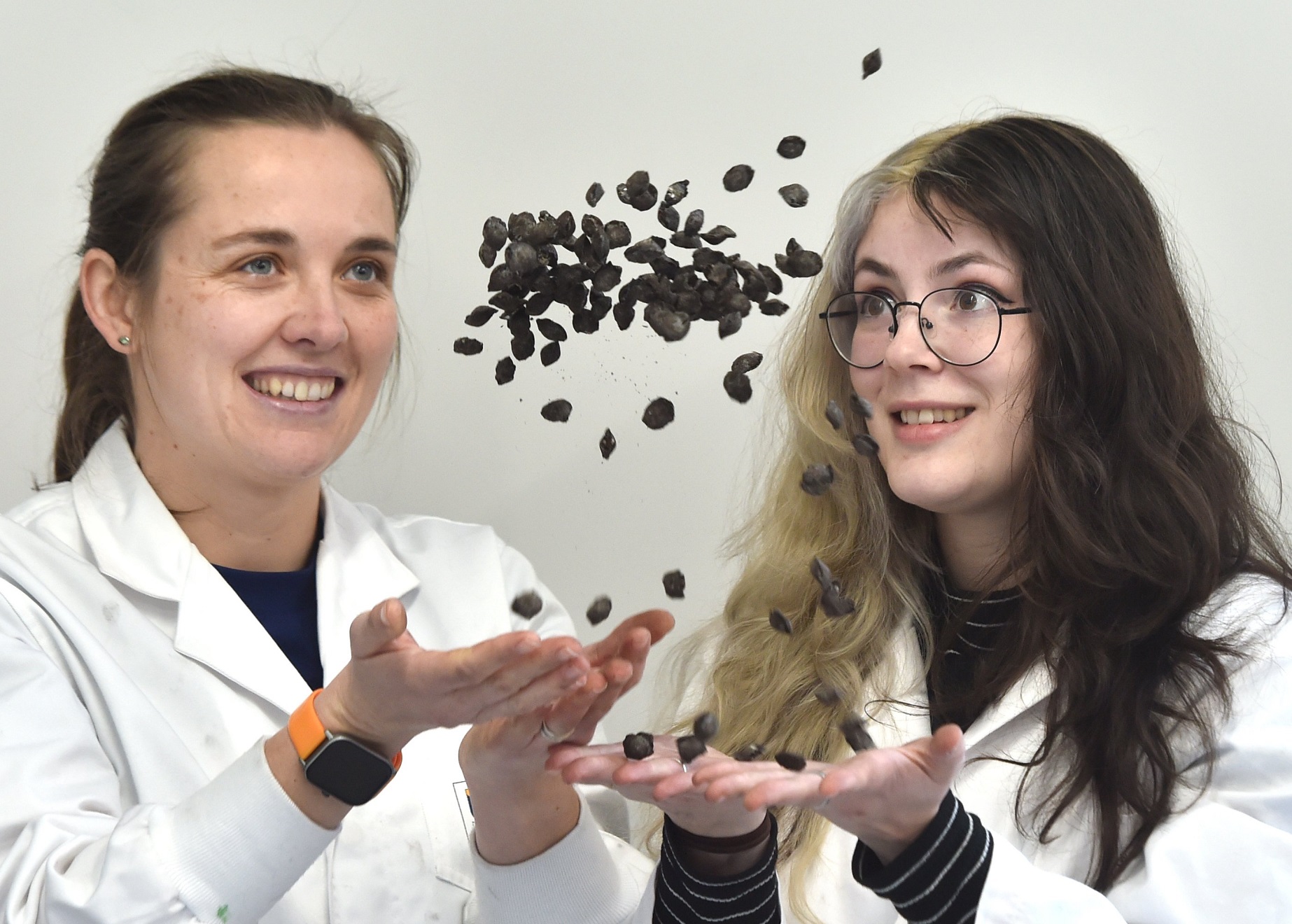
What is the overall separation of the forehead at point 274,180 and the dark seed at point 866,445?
733mm

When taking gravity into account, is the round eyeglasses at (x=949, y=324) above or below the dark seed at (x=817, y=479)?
above

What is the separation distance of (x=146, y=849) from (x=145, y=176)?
91cm

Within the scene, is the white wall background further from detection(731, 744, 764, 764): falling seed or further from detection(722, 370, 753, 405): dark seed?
detection(731, 744, 764, 764): falling seed

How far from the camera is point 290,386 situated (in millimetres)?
1661

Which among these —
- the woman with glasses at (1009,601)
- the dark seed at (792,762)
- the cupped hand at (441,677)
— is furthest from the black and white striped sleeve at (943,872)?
the cupped hand at (441,677)

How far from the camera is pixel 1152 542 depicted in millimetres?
1551

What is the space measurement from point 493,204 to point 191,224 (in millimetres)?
770

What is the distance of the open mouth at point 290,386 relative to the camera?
65.1 inches

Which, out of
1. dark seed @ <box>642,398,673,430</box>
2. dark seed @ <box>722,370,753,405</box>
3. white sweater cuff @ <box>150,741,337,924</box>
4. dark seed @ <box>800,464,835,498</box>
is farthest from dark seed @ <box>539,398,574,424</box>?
white sweater cuff @ <box>150,741,337,924</box>

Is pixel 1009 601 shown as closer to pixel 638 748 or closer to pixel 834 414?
pixel 834 414

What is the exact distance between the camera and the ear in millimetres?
1715

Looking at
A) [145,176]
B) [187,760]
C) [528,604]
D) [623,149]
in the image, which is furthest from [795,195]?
[187,760]

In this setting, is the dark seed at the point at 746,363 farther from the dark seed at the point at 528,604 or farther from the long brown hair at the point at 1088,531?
the dark seed at the point at 528,604

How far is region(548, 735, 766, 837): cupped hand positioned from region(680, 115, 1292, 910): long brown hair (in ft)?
0.93
